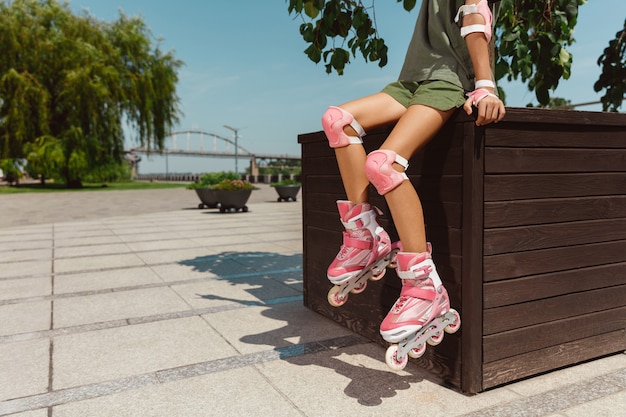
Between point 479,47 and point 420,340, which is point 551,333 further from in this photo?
point 479,47

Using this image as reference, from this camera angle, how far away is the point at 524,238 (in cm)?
264

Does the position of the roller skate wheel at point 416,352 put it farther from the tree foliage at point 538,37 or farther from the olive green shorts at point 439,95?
the tree foliage at point 538,37

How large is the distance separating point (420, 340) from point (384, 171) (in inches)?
32.4

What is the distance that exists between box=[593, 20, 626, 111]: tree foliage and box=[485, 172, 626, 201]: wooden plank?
2.51m

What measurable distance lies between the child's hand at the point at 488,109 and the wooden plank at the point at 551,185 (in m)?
0.30

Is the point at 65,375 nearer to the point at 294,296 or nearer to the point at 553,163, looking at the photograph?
the point at 294,296

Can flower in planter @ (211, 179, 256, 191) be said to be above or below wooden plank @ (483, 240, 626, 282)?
above

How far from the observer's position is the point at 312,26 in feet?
13.0

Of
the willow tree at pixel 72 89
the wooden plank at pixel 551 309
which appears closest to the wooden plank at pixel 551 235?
the wooden plank at pixel 551 309

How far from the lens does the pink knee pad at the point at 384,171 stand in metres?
2.29

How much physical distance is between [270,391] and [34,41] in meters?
34.6

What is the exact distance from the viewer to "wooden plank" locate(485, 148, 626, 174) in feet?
8.29

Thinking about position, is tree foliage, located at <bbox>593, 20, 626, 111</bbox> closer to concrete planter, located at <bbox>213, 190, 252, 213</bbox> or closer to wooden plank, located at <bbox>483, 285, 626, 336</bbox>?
wooden plank, located at <bbox>483, 285, 626, 336</bbox>

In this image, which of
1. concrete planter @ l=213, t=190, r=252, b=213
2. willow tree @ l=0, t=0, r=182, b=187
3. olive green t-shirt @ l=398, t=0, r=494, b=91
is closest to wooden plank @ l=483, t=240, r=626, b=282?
olive green t-shirt @ l=398, t=0, r=494, b=91
